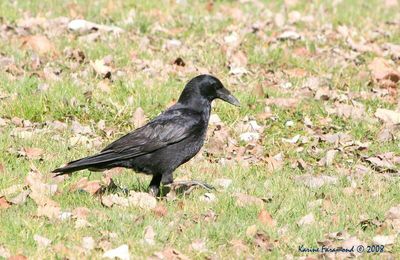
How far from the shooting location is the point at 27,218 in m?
6.05

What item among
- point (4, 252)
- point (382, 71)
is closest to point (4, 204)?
point (4, 252)

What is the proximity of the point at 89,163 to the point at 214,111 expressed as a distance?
274cm

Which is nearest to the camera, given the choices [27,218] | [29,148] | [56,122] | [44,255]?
[44,255]

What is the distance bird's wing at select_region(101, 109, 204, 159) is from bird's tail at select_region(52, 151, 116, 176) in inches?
2.8

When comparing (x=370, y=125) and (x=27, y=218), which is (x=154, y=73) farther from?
(x=27, y=218)

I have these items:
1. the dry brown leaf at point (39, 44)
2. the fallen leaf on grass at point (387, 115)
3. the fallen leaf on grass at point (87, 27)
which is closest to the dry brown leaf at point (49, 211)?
the fallen leaf on grass at point (387, 115)

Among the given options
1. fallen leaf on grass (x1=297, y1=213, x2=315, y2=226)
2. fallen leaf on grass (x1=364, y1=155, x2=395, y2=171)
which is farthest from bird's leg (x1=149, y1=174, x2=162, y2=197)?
fallen leaf on grass (x1=364, y1=155, x2=395, y2=171)

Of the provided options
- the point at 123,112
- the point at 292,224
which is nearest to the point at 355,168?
the point at 292,224

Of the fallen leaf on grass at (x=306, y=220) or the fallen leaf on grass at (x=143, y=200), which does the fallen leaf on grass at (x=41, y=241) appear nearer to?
the fallen leaf on grass at (x=143, y=200)

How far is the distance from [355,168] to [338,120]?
4.06ft

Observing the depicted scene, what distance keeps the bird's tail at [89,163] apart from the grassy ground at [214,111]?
20 cm

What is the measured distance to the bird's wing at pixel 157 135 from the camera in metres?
7.03

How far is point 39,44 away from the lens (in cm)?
1042

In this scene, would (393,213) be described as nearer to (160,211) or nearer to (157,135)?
(160,211)
